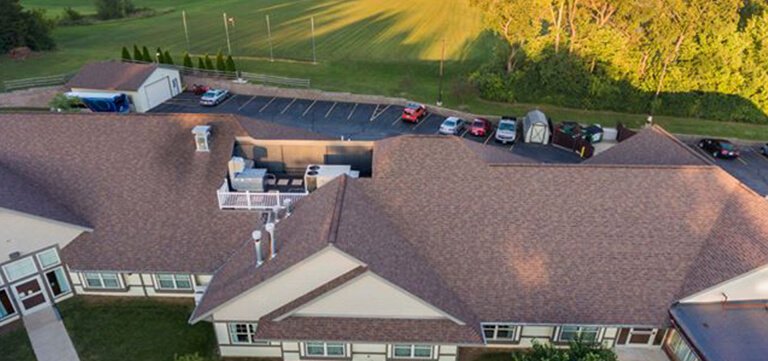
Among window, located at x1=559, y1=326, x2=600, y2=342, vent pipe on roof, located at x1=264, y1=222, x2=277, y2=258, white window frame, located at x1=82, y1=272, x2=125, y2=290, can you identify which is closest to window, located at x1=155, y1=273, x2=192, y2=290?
white window frame, located at x1=82, y1=272, x2=125, y2=290

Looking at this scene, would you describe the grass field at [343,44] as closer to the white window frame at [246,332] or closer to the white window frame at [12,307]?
the white window frame at [246,332]

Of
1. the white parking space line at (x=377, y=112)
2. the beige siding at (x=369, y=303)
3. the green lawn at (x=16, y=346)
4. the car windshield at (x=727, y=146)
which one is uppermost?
the beige siding at (x=369, y=303)

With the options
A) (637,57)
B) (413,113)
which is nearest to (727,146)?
(637,57)

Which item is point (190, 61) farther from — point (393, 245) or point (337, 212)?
point (393, 245)

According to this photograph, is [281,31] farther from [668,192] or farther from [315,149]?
[668,192]

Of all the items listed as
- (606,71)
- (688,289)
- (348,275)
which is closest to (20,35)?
(348,275)

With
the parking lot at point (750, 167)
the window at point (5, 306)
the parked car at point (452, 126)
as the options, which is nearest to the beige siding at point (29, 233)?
the window at point (5, 306)
